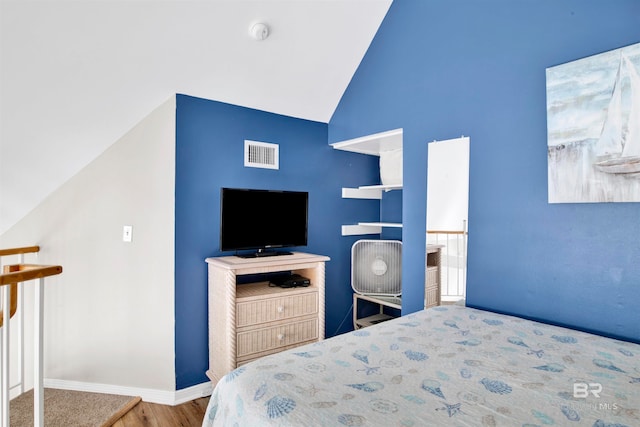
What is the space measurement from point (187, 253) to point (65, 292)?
3.44ft

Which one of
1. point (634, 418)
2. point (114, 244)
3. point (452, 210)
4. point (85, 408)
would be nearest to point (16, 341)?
point (85, 408)

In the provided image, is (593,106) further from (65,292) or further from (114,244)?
(65,292)

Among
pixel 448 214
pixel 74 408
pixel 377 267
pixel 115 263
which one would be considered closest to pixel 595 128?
pixel 448 214

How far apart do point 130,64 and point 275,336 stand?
6.49ft

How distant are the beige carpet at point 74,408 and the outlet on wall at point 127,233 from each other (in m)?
1.11

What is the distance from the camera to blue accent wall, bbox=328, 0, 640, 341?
159 cm

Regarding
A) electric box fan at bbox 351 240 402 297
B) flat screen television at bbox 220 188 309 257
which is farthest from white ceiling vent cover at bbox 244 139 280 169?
electric box fan at bbox 351 240 402 297

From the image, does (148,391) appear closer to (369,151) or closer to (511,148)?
(369,151)

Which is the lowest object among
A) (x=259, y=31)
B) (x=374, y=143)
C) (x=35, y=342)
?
(x=35, y=342)

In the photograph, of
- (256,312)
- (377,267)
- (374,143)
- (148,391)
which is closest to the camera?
(256,312)

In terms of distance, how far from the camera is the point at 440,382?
111 centimetres

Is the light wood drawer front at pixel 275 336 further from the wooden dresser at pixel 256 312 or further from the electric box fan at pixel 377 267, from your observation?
the electric box fan at pixel 377 267

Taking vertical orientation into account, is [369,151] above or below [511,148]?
above

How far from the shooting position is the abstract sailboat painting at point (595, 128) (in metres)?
1.50
